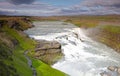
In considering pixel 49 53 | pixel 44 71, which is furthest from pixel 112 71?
pixel 44 71

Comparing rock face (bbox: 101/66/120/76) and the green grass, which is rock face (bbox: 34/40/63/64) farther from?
rock face (bbox: 101/66/120/76)

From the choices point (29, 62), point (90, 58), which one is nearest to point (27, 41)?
point (90, 58)

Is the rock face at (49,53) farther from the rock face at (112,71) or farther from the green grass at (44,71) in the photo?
the rock face at (112,71)

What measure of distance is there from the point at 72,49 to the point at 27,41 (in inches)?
384

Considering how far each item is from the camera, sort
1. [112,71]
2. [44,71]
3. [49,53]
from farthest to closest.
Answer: [49,53]
[112,71]
[44,71]

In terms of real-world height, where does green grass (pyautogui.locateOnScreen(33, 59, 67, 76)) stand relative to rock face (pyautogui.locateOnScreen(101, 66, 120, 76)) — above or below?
above

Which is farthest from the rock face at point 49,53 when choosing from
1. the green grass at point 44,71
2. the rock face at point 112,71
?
the rock face at point 112,71

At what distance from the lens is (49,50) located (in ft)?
162

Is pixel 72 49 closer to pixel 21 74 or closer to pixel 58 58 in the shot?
pixel 58 58

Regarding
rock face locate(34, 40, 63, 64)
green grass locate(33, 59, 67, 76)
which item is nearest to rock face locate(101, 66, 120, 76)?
green grass locate(33, 59, 67, 76)

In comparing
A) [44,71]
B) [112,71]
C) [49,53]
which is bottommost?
[112,71]

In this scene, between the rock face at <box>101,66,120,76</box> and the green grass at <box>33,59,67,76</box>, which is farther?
the rock face at <box>101,66,120,76</box>

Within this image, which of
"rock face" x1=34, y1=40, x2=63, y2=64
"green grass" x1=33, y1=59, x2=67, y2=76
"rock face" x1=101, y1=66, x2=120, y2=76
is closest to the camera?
"green grass" x1=33, y1=59, x2=67, y2=76

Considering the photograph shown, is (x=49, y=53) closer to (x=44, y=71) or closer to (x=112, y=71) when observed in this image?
(x=112, y=71)
